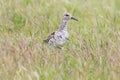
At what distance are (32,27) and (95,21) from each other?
763mm

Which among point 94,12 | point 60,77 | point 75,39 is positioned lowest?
point 60,77

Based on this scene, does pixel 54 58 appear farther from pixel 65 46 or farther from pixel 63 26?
pixel 63 26

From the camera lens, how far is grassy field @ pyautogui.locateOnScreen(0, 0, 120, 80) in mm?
4887

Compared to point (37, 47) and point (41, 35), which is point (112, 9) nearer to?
point (41, 35)

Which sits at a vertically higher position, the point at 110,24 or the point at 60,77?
the point at 110,24

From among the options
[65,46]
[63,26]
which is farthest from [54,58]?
[63,26]

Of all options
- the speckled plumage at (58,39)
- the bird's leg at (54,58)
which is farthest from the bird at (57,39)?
the bird's leg at (54,58)

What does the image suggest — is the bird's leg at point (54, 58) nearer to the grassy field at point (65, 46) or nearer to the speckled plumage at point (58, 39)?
the grassy field at point (65, 46)

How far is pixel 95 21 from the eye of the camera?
278 inches

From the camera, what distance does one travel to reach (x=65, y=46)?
6.21 meters

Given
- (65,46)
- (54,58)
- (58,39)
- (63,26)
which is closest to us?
(54,58)

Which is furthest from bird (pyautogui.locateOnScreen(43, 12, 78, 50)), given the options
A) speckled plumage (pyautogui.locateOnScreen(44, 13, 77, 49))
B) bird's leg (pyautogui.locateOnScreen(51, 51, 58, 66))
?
bird's leg (pyautogui.locateOnScreen(51, 51, 58, 66))

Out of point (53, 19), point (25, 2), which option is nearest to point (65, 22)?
point (53, 19)

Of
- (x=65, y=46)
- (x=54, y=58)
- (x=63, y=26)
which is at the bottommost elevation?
(x=54, y=58)
